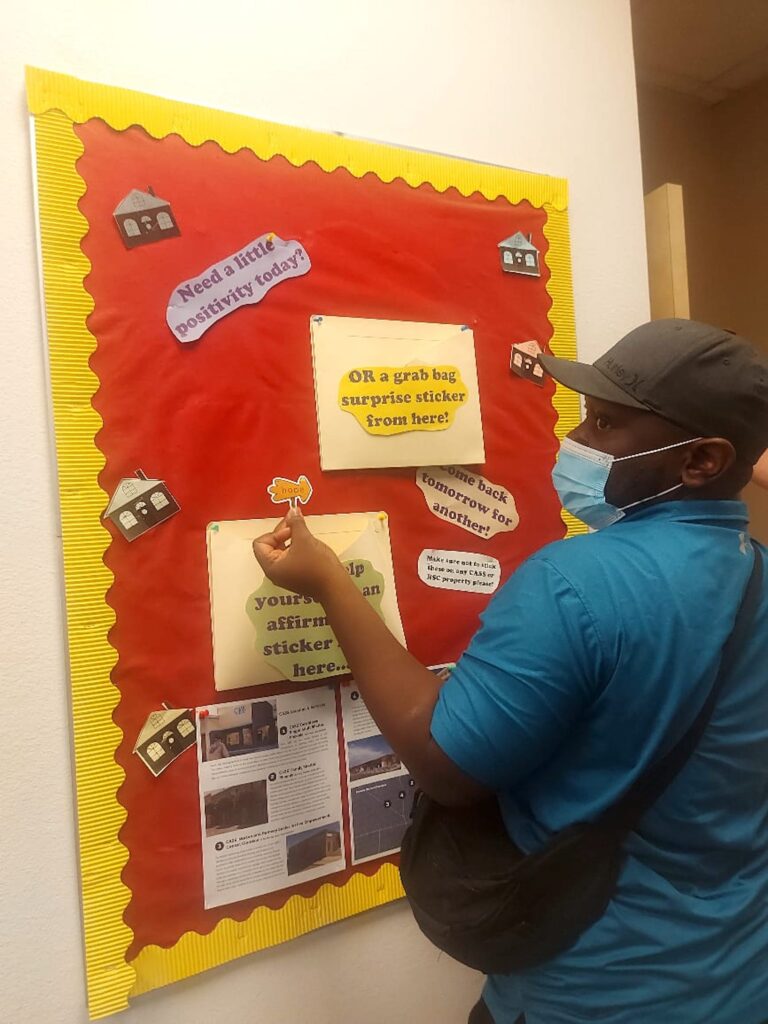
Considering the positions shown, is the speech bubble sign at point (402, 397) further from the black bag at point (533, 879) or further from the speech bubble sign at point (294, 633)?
the black bag at point (533, 879)

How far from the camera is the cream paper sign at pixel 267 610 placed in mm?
865

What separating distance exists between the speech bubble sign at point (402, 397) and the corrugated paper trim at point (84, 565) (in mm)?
323

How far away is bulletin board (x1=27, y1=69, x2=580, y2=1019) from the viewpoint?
31.4 inches

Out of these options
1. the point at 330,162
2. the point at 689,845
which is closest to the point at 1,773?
the point at 689,845

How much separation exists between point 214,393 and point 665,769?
24.8 inches

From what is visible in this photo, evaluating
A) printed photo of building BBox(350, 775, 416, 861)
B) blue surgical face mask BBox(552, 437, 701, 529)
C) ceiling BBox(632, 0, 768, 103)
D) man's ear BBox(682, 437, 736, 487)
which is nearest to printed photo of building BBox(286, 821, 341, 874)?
printed photo of building BBox(350, 775, 416, 861)

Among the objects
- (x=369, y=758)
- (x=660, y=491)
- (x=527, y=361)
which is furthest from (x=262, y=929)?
(x=527, y=361)

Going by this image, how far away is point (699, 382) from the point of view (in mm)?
656

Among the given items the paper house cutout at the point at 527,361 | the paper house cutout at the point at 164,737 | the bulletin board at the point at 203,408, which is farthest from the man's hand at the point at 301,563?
the paper house cutout at the point at 527,361

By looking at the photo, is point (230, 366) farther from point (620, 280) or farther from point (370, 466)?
point (620, 280)

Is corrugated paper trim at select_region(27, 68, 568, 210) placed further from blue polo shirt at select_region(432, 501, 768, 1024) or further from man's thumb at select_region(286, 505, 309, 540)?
blue polo shirt at select_region(432, 501, 768, 1024)

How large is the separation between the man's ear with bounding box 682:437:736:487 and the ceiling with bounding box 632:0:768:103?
1.74 meters

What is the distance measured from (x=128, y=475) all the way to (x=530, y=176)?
2.54ft

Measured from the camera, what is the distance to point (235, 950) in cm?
86
